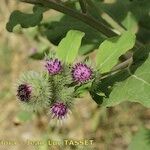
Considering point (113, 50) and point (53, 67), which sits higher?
point (113, 50)

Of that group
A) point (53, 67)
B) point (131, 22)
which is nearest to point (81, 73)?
point (53, 67)

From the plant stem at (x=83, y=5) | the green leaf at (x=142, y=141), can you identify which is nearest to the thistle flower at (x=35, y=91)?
the plant stem at (x=83, y=5)

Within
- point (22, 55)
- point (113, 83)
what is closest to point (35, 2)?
point (113, 83)

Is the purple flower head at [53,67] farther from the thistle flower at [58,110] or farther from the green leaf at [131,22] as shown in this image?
the green leaf at [131,22]

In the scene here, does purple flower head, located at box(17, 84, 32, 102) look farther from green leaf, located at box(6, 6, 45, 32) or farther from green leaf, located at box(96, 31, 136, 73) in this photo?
green leaf, located at box(6, 6, 45, 32)

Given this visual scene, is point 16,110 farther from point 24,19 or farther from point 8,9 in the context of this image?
point 24,19

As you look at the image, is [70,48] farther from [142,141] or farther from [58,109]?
[142,141]
